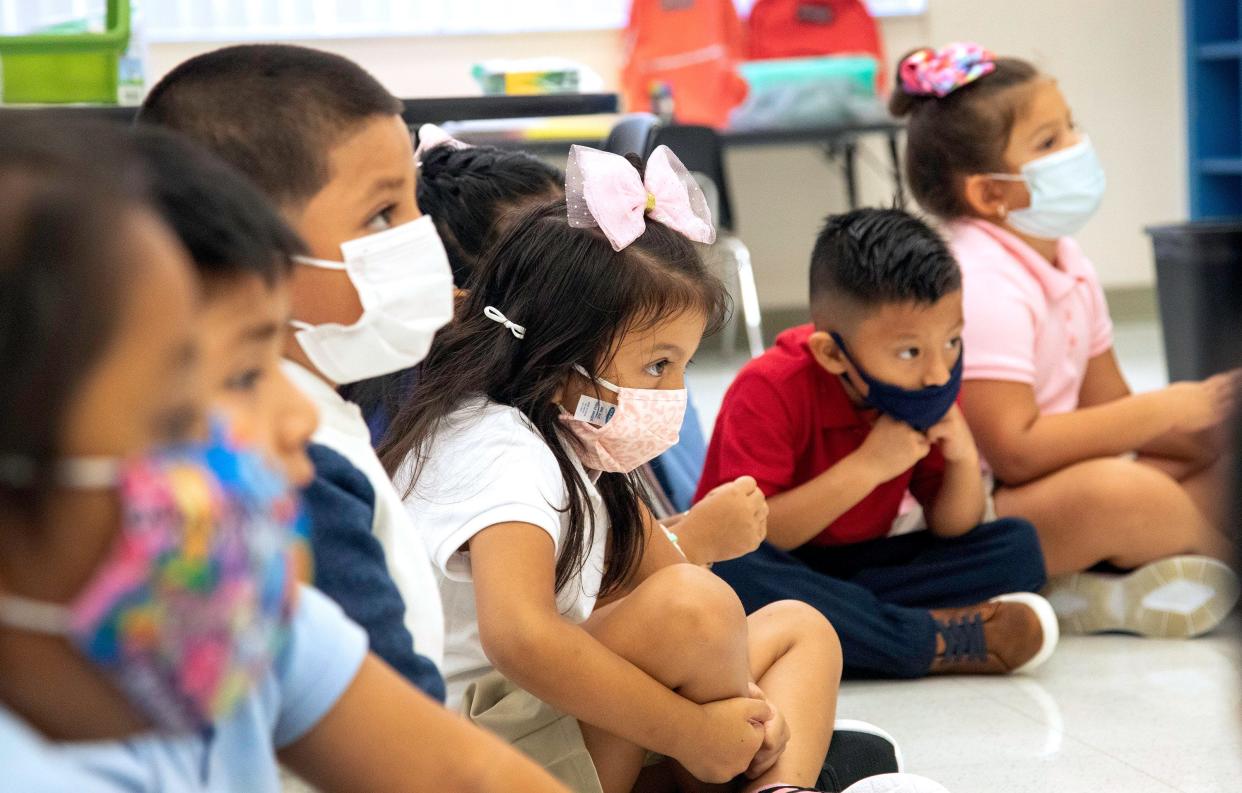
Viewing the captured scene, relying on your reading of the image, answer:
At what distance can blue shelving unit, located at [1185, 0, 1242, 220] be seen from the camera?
488 cm

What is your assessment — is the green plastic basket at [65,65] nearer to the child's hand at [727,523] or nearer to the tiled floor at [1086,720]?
the child's hand at [727,523]

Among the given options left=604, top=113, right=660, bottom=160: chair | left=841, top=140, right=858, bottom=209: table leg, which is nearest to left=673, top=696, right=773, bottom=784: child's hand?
left=604, top=113, right=660, bottom=160: chair

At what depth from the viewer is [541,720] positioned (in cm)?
124

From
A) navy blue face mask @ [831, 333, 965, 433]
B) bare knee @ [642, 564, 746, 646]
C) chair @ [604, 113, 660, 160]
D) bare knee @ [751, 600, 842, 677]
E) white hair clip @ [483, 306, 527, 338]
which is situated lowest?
bare knee @ [751, 600, 842, 677]

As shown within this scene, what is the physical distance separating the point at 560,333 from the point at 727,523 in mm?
294

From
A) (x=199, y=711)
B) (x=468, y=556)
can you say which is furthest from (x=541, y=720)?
(x=199, y=711)

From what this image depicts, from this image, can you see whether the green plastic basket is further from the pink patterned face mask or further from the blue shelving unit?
the blue shelving unit

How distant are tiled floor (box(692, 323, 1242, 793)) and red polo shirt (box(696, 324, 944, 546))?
230mm

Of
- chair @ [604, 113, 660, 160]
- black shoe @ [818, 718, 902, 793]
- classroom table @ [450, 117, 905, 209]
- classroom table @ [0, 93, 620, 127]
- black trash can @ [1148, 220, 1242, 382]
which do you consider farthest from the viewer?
classroom table @ [450, 117, 905, 209]

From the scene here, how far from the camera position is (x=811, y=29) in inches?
188

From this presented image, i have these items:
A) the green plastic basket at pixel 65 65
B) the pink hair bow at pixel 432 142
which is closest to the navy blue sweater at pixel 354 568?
the pink hair bow at pixel 432 142

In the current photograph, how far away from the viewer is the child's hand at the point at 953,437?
5.91 feet

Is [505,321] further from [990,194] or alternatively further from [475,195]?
[990,194]

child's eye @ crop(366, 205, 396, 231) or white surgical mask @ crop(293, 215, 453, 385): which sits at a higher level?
child's eye @ crop(366, 205, 396, 231)
